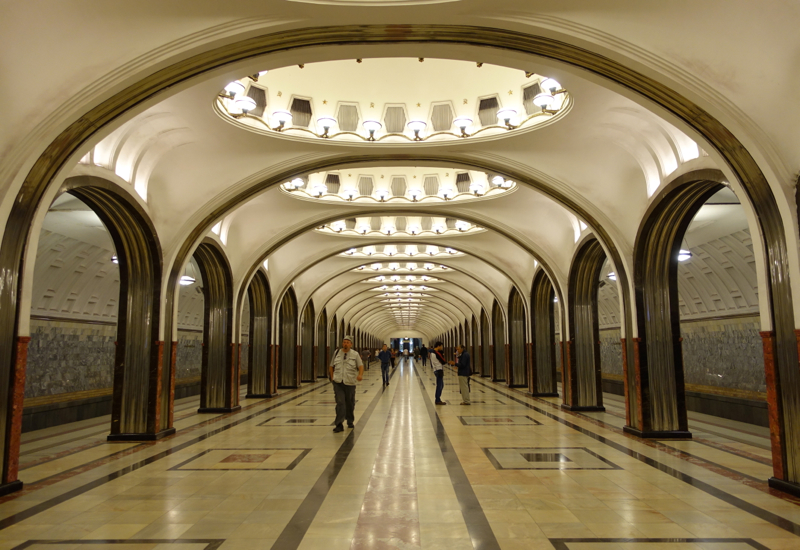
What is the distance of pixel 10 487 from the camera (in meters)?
5.73

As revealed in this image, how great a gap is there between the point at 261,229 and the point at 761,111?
10.9m

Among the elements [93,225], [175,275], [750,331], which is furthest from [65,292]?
[750,331]

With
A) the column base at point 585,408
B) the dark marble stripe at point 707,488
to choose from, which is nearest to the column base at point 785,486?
the dark marble stripe at point 707,488

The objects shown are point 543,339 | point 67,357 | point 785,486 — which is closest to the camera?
point 785,486

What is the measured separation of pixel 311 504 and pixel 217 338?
8748 mm

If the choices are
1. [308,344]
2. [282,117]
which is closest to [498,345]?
[308,344]

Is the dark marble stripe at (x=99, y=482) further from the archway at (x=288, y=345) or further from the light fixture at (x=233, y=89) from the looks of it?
the archway at (x=288, y=345)

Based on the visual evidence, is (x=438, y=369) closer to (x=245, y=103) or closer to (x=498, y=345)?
(x=245, y=103)

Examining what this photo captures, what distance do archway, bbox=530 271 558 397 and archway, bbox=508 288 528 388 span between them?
2.50 m

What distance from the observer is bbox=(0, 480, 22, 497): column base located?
564 cm

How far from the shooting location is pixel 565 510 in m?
4.93

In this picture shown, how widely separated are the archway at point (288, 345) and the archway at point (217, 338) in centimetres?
610

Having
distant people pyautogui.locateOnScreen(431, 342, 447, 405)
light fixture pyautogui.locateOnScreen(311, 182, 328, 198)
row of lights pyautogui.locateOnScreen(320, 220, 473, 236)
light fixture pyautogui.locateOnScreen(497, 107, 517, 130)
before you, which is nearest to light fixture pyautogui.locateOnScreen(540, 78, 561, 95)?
light fixture pyautogui.locateOnScreen(497, 107, 517, 130)

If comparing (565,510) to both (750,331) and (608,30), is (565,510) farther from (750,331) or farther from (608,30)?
(750,331)
